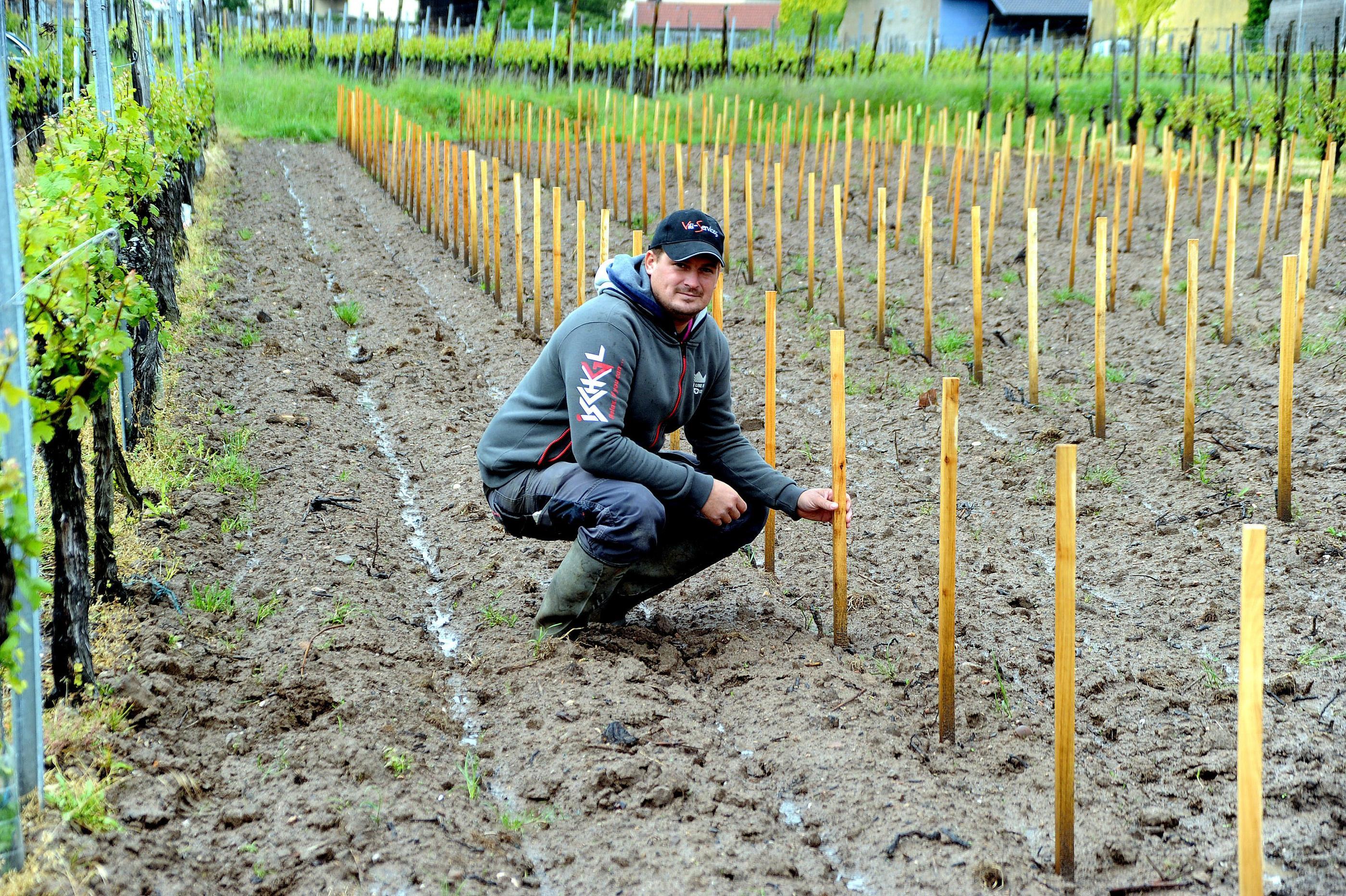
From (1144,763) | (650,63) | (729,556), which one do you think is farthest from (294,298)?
(650,63)

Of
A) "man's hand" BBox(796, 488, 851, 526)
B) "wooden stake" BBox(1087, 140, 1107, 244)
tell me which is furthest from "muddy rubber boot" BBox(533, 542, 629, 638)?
"wooden stake" BBox(1087, 140, 1107, 244)

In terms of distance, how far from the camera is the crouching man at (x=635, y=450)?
10.4ft

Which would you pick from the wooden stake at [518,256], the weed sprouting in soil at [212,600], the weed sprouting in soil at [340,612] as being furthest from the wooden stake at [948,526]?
the wooden stake at [518,256]

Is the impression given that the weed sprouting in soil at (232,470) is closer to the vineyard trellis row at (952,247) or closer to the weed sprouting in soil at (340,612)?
the weed sprouting in soil at (340,612)

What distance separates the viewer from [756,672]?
3.30 m

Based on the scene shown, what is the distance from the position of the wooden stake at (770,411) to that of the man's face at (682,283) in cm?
66

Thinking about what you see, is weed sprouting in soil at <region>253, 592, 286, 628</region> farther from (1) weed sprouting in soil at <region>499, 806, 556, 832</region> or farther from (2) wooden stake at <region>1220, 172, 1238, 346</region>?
(2) wooden stake at <region>1220, 172, 1238, 346</region>

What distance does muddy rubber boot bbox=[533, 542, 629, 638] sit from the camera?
3311 millimetres

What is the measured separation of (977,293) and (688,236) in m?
3.39

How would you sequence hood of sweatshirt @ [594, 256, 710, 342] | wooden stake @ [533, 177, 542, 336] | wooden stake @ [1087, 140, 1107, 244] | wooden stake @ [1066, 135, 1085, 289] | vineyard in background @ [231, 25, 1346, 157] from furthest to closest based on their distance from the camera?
1. vineyard in background @ [231, 25, 1346, 157]
2. wooden stake @ [1087, 140, 1107, 244]
3. wooden stake @ [1066, 135, 1085, 289]
4. wooden stake @ [533, 177, 542, 336]
5. hood of sweatshirt @ [594, 256, 710, 342]

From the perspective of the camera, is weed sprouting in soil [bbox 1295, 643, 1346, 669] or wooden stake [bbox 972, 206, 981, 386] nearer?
weed sprouting in soil [bbox 1295, 643, 1346, 669]

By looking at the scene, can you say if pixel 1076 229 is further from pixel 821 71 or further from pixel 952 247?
pixel 821 71

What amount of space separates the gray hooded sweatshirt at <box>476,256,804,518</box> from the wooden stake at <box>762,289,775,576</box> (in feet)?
1.29

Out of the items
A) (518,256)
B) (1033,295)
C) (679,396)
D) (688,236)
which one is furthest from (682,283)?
(518,256)
